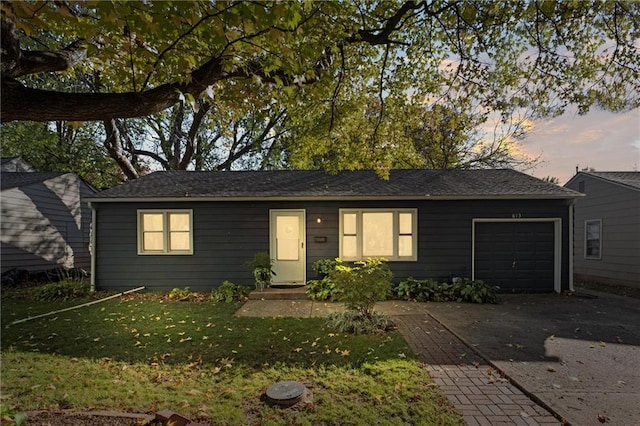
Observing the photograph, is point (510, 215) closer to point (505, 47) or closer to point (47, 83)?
point (505, 47)


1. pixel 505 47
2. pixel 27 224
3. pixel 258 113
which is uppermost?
pixel 505 47

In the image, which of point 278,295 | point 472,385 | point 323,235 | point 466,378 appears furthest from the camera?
point 323,235

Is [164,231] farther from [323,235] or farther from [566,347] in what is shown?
[566,347]

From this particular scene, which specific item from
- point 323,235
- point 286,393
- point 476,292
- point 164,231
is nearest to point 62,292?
point 164,231

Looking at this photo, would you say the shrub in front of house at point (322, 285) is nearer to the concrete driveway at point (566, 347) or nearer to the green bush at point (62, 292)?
the concrete driveway at point (566, 347)

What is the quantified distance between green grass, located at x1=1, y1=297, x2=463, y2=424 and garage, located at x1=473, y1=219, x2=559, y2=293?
16.8 ft

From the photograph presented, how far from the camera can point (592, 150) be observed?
10.1m

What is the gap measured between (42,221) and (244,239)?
8.41 m

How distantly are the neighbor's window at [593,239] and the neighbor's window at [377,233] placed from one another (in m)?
7.91

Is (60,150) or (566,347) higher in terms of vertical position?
(60,150)

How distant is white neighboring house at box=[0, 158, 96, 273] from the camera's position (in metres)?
10.4

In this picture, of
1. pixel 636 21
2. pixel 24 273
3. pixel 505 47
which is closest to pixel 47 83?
pixel 24 273

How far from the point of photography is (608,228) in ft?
36.1

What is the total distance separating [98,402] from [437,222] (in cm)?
811
